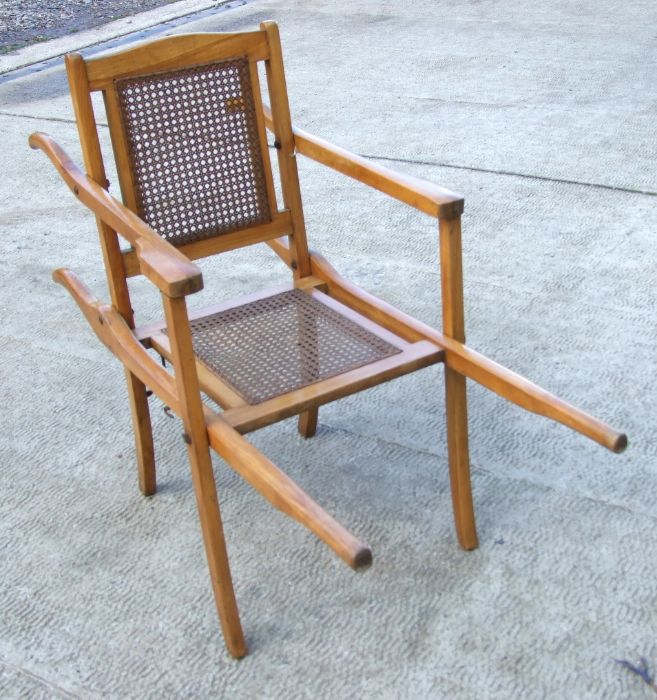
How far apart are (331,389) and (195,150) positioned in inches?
24.2

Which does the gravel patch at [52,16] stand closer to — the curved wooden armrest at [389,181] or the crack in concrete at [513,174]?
the crack in concrete at [513,174]

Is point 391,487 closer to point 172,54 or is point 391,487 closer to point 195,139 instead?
point 195,139

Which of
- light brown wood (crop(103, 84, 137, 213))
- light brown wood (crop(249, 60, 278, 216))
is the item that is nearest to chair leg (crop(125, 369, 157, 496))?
light brown wood (crop(103, 84, 137, 213))

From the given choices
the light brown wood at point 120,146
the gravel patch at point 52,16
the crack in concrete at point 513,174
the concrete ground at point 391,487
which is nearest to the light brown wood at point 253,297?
the light brown wood at point 120,146

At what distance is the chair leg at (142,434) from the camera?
204 cm

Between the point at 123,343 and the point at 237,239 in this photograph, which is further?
the point at 237,239

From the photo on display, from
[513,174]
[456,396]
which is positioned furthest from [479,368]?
[513,174]

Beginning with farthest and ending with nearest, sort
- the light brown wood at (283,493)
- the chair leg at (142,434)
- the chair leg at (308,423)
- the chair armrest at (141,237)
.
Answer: the chair leg at (308,423)
the chair leg at (142,434)
the chair armrest at (141,237)
the light brown wood at (283,493)

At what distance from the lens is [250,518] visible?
82.7 inches

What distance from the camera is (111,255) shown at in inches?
76.4

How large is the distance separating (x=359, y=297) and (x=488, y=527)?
1.72 ft

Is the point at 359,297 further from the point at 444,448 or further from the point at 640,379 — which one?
the point at 640,379

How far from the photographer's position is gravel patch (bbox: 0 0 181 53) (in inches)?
258

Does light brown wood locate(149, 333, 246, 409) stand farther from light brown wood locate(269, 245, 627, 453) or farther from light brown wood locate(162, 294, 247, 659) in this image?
light brown wood locate(269, 245, 627, 453)
